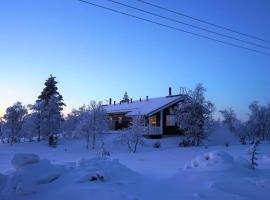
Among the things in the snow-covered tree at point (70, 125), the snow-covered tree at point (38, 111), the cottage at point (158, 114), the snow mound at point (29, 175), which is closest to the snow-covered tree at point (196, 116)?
the cottage at point (158, 114)

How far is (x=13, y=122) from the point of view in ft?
164

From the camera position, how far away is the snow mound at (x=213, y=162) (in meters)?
14.4

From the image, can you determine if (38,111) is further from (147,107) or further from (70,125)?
(147,107)

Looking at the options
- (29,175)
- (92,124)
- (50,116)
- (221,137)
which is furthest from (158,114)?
(29,175)

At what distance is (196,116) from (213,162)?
2937 cm

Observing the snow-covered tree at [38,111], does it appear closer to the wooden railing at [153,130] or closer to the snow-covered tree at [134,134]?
the wooden railing at [153,130]

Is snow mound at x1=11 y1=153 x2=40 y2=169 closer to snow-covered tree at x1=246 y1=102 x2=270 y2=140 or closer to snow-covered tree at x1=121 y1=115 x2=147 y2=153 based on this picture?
snow-covered tree at x1=121 y1=115 x2=147 y2=153

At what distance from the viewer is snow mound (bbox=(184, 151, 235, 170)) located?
14.4m

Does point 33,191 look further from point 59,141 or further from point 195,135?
point 59,141

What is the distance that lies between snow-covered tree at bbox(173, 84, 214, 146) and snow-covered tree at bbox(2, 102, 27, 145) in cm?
2120

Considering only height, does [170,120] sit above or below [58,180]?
above

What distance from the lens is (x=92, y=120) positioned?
44.6 m

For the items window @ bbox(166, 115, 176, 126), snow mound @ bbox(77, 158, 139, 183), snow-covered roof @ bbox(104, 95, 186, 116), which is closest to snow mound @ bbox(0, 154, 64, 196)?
snow mound @ bbox(77, 158, 139, 183)

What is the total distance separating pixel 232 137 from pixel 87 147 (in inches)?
867
